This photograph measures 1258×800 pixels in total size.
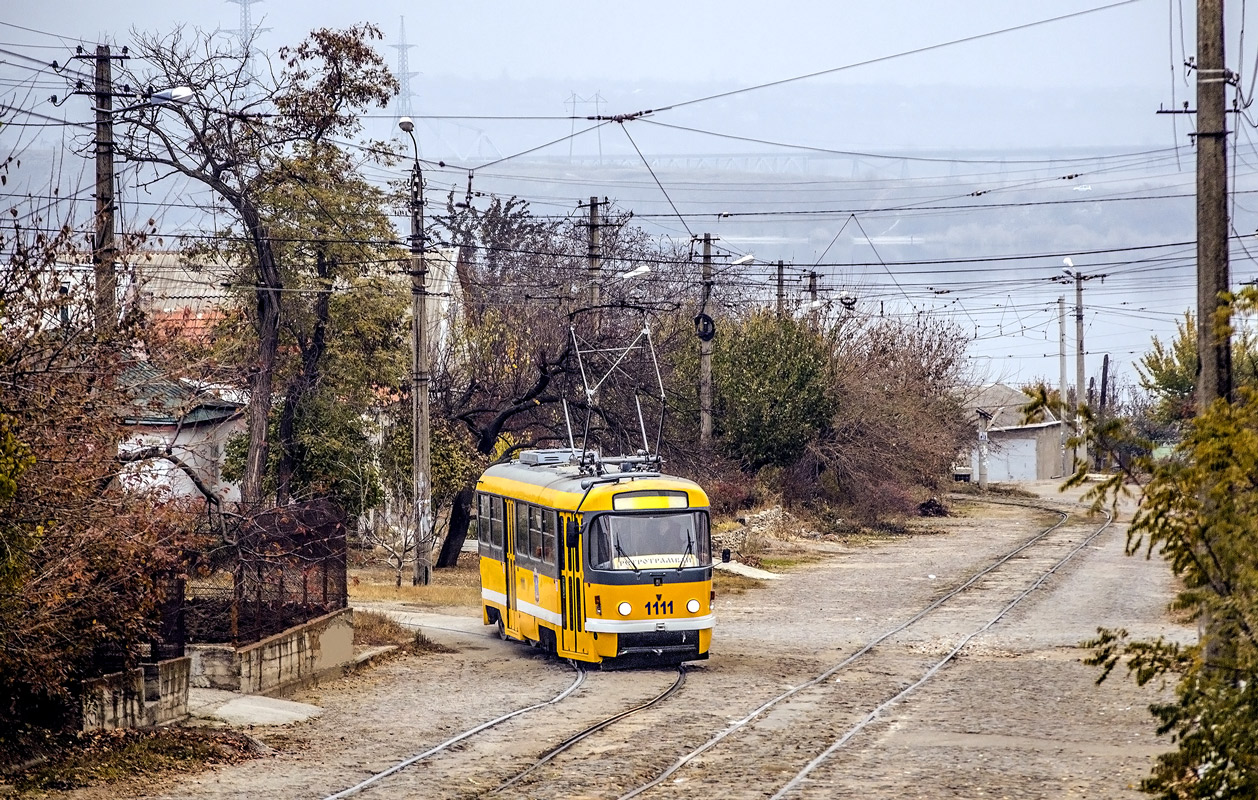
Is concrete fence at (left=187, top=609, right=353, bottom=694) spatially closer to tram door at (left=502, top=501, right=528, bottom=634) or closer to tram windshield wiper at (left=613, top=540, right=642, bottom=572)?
tram door at (left=502, top=501, right=528, bottom=634)

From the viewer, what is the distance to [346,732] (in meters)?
17.0

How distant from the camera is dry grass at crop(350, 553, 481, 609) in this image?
3070 cm

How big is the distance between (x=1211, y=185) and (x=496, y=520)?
1353 cm

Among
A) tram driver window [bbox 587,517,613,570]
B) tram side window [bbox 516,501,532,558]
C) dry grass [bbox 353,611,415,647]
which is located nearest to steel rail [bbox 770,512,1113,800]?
tram driver window [bbox 587,517,613,570]

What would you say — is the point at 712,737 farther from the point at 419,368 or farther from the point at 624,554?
the point at 419,368

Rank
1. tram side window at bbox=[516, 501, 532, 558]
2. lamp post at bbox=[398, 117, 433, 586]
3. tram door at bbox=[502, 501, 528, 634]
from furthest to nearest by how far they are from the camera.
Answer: lamp post at bbox=[398, 117, 433, 586]
tram door at bbox=[502, 501, 528, 634]
tram side window at bbox=[516, 501, 532, 558]

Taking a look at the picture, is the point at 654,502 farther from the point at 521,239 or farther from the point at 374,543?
the point at 521,239

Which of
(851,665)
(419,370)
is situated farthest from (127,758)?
(419,370)

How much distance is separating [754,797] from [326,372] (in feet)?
89.7

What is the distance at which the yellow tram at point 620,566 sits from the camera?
2048 centimetres

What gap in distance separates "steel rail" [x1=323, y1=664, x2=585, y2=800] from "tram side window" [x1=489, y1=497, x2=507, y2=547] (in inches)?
147

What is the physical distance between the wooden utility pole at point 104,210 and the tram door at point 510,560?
752 centimetres

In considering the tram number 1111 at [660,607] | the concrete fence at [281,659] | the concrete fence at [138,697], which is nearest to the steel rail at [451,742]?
the tram number 1111 at [660,607]

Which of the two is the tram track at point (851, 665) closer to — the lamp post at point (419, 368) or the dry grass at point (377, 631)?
the dry grass at point (377, 631)
